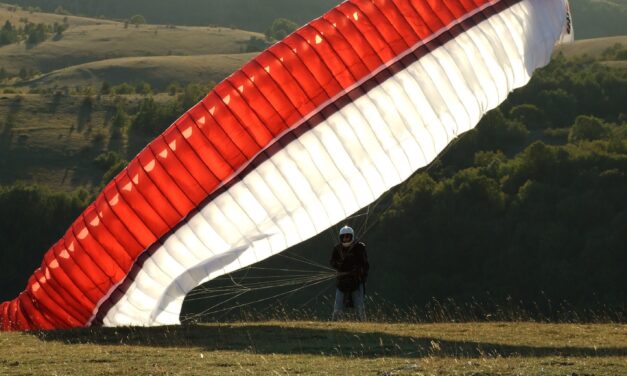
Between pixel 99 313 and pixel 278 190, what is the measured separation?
2.53 m

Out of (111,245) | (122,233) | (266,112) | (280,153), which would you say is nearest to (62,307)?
(111,245)

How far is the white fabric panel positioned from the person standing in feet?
1.89

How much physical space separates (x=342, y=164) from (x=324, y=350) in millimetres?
2994

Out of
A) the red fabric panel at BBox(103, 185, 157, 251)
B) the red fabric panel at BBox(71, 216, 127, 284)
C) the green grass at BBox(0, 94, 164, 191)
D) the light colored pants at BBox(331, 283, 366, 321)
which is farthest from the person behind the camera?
the green grass at BBox(0, 94, 164, 191)

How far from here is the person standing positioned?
618 inches

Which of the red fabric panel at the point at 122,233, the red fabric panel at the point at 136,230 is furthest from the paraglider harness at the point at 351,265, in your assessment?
the red fabric panel at the point at 122,233

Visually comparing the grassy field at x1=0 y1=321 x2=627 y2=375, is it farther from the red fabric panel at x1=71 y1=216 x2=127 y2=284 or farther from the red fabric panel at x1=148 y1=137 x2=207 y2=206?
the red fabric panel at x1=148 y1=137 x2=207 y2=206

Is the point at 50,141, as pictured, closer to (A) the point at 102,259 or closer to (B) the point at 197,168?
(A) the point at 102,259

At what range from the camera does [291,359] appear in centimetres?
1205

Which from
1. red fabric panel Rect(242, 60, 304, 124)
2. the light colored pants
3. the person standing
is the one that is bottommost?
the light colored pants

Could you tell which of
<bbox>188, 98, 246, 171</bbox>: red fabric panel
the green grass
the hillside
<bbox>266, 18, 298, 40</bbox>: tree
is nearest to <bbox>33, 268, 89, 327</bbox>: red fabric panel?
<bbox>188, 98, 246, 171</bbox>: red fabric panel

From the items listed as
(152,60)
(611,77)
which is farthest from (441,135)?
(152,60)

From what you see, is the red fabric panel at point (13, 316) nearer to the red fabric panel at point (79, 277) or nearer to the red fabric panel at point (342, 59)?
the red fabric panel at point (79, 277)

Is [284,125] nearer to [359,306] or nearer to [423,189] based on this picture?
[359,306]
